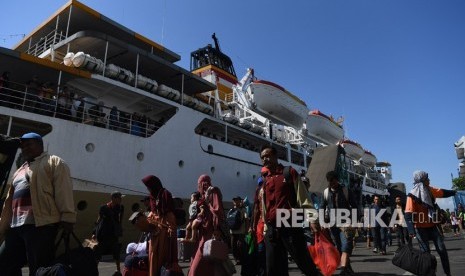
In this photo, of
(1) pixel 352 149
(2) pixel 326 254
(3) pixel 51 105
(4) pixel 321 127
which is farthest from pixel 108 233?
(1) pixel 352 149

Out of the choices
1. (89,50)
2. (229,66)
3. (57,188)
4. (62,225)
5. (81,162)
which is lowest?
(62,225)

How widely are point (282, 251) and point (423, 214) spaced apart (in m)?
2.52

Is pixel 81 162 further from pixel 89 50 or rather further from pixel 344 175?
pixel 344 175

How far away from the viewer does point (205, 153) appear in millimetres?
12852

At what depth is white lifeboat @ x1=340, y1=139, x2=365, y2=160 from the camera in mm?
29711

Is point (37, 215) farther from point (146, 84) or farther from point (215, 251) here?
point (146, 84)

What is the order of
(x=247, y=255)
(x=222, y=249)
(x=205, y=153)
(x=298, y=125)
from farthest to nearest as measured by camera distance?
(x=298, y=125), (x=205, y=153), (x=247, y=255), (x=222, y=249)

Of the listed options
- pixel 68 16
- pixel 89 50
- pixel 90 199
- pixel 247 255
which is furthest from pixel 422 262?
pixel 68 16

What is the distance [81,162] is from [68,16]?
5700 millimetres

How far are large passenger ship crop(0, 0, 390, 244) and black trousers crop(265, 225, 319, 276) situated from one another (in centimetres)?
680

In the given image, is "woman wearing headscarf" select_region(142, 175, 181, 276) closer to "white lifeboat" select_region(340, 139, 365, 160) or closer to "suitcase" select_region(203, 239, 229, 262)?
"suitcase" select_region(203, 239, 229, 262)

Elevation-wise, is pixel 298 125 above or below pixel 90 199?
above

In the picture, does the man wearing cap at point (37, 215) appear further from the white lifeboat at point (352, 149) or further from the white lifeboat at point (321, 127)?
the white lifeboat at point (352, 149)
